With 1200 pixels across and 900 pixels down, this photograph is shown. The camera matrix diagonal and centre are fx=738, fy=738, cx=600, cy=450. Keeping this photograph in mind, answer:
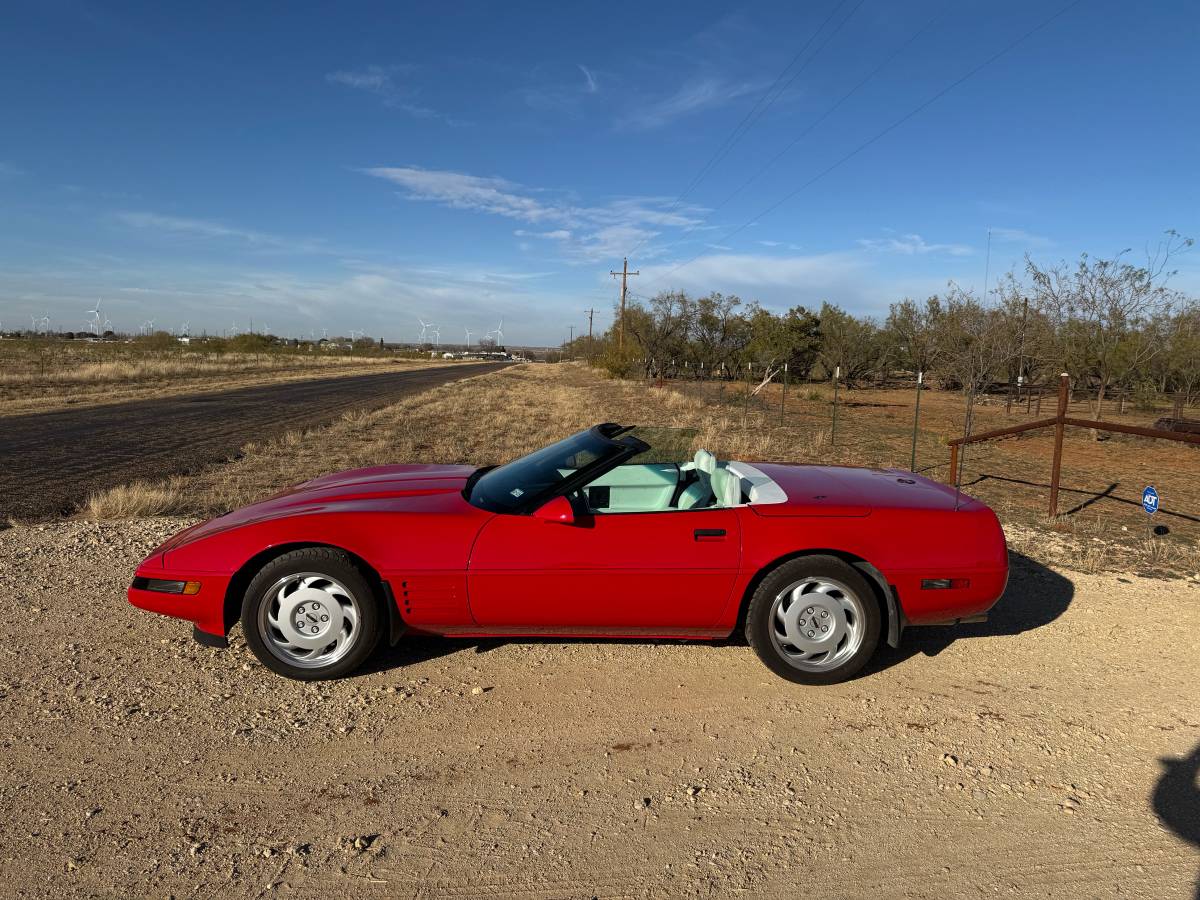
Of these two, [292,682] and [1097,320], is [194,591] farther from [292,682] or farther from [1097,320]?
[1097,320]

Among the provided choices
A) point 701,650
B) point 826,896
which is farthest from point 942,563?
point 826,896

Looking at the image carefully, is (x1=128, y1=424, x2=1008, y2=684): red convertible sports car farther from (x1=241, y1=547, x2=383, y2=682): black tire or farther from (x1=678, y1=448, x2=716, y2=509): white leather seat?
(x1=678, y1=448, x2=716, y2=509): white leather seat

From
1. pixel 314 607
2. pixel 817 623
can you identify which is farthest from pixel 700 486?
pixel 314 607

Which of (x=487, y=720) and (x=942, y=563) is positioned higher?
(x=942, y=563)

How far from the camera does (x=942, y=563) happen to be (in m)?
3.63

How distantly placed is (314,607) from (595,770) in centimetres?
159

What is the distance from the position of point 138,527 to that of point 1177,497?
12381 millimetres

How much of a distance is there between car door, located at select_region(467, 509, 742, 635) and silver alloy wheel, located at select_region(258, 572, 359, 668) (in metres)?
0.62

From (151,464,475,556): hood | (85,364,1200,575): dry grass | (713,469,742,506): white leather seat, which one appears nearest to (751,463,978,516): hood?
(713,469,742,506): white leather seat

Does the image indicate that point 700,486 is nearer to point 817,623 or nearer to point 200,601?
point 817,623

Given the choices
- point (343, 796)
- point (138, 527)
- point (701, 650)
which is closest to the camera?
Result: point (343, 796)

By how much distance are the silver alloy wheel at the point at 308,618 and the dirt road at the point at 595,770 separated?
0.18 meters

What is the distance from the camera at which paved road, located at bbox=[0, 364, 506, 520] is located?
8.98 metres

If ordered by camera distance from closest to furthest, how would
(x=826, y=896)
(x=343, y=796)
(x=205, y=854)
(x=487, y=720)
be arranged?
(x=826, y=896), (x=205, y=854), (x=343, y=796), (x=487, y=720)
